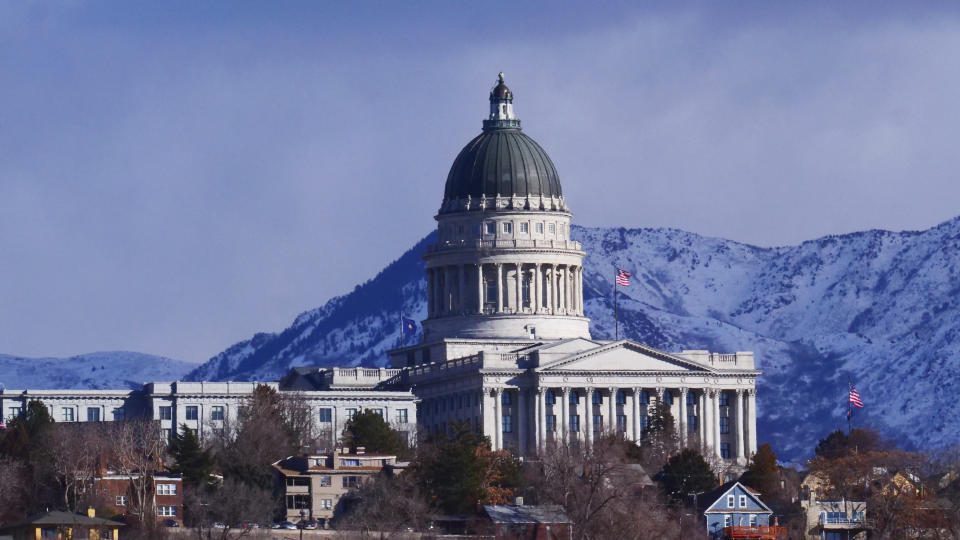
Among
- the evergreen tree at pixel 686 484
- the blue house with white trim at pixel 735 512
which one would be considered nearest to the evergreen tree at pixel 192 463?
the evergreen tree at pixel 686 484

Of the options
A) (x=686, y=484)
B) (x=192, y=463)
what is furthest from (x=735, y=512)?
(x=192, y=463)

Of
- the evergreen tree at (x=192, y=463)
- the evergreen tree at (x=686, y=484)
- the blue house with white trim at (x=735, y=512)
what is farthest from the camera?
the evergreen tree at (x=686, y=484)

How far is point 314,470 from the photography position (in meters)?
196

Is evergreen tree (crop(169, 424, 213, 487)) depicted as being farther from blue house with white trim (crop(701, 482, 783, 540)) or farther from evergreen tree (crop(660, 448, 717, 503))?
blue house with white trim (crop(701, 482, 783, 540))

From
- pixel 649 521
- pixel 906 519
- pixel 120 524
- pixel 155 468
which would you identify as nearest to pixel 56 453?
pixel 155 468

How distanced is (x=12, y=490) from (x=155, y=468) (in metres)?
11.5

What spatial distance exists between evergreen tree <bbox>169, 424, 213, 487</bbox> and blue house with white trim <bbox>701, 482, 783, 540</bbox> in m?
29.5

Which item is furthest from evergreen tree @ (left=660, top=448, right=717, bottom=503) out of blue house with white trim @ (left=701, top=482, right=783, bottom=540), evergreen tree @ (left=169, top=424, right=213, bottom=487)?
evergreen tree @ (left=169, top=424, right=213, bottom=487)

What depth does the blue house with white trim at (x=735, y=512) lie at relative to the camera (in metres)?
189

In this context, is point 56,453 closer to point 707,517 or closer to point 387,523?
point 387,523

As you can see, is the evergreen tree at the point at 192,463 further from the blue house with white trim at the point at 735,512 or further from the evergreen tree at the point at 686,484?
the blue house with white trim at the point at 735,512

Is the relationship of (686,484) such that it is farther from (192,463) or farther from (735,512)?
(192,463)

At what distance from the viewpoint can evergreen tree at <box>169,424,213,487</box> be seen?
191 m

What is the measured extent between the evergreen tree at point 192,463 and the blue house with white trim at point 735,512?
96.9 ft
